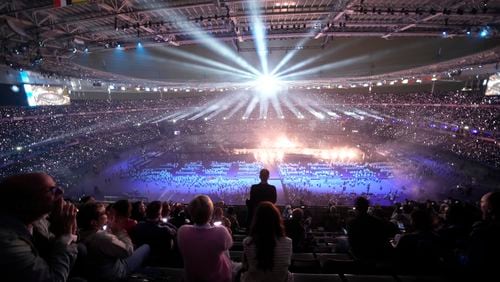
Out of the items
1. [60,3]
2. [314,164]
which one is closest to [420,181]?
[314,164]

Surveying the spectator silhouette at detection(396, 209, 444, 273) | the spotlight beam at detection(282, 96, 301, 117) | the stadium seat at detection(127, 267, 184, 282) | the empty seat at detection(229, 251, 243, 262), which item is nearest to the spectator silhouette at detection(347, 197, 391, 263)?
the spectator silhouette at detection(396, 209, 444, 273)

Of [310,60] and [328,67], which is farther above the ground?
[328,67]

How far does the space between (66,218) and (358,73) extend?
31.3 m

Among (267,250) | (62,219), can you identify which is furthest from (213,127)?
(62,219)

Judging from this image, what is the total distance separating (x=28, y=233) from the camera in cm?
194

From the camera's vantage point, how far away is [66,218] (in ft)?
7.22

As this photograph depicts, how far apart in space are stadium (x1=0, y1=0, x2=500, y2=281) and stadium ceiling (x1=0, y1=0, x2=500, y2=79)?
0.26 feet

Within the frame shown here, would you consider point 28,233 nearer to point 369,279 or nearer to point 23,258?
point 23,258

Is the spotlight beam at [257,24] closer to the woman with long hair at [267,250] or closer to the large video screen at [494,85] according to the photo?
the woman with long hair at [267,250]

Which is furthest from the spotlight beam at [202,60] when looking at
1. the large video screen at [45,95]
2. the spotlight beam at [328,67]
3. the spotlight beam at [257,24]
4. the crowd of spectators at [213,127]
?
the spotlight beam at [257,24]

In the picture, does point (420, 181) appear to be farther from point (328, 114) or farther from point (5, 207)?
point (5, 207)

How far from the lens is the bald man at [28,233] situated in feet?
5.80

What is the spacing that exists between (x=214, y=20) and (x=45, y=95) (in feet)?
53.5

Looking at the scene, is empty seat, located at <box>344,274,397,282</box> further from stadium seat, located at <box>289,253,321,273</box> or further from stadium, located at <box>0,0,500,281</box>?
stadium seat, located at <box>289,253,321,273</box>
